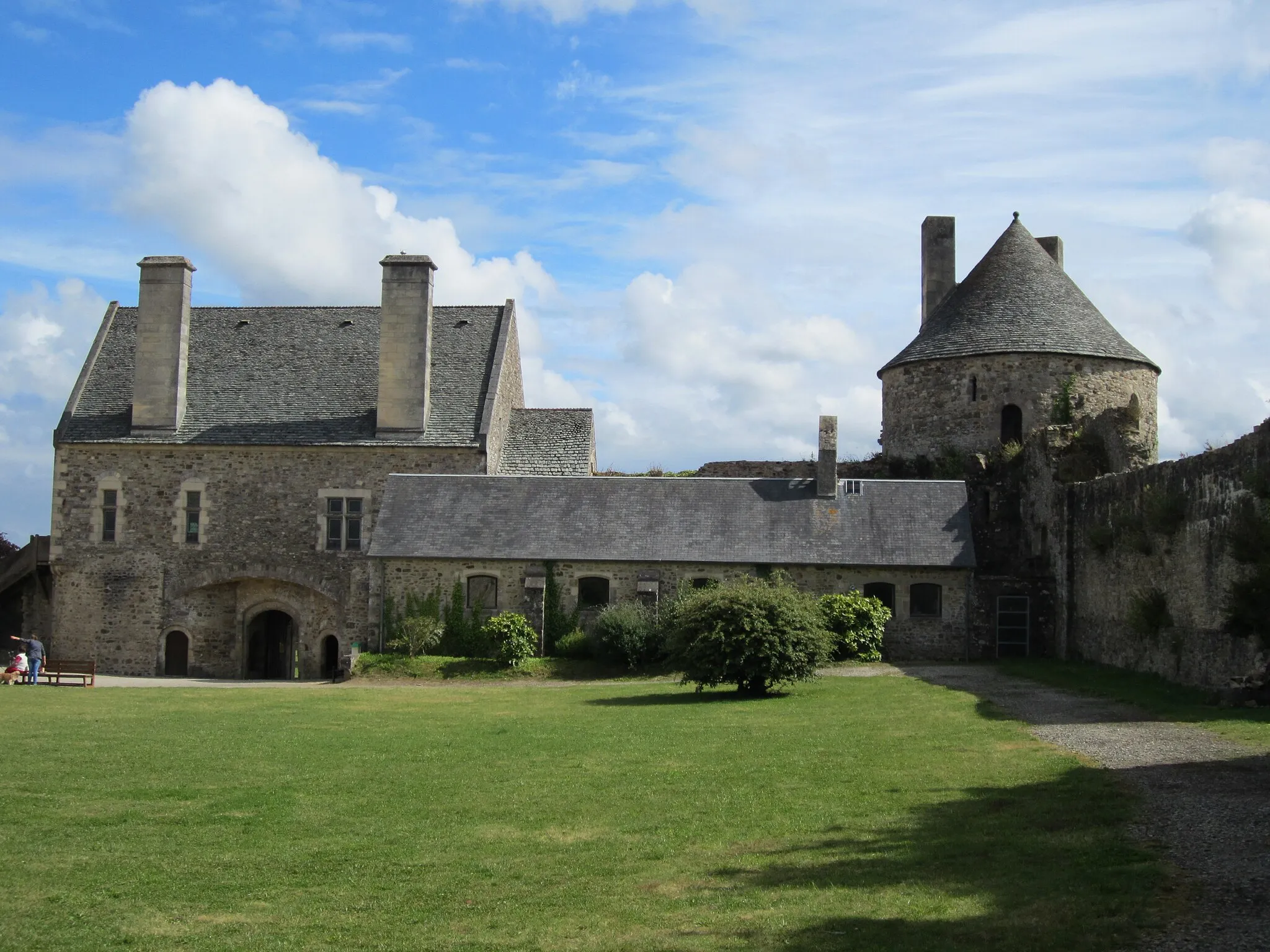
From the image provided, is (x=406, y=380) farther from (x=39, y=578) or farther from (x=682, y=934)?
(x=682, y=934)

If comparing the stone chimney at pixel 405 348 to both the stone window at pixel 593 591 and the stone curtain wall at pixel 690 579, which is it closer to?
the stone curtain wall at pixel 690 579

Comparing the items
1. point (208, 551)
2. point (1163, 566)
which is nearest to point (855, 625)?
point (1163, 566)

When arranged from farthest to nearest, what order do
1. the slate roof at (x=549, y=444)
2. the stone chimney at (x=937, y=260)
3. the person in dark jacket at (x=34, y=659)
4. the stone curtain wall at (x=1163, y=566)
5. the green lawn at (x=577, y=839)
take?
the stone chimney at (x=937, y=260), the slate roof at (x=549, y=444), the person in dark jacket at (x=34, y=659), the stone curtain wall at (x=1163, y=566), the green lawn at (x=577, y=839)

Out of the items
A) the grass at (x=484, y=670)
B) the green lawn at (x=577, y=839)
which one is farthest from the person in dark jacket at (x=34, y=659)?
the green lawn at (x=577, y=839)

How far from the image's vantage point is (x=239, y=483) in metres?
36.8

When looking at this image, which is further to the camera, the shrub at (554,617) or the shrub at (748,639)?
the shrub at (554,617)

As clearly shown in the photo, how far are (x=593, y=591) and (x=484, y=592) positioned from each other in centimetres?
270

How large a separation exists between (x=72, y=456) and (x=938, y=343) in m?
25.0

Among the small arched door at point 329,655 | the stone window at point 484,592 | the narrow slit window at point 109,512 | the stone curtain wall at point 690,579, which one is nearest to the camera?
the stone curtain wall at point 690,579

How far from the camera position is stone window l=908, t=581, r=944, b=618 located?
3131cm

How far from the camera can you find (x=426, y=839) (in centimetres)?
1141

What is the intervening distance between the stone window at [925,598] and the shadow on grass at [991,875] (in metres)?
19.4

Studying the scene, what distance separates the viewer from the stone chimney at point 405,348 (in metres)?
36.5

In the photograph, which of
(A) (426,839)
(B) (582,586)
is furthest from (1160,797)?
(B) (582,586)
